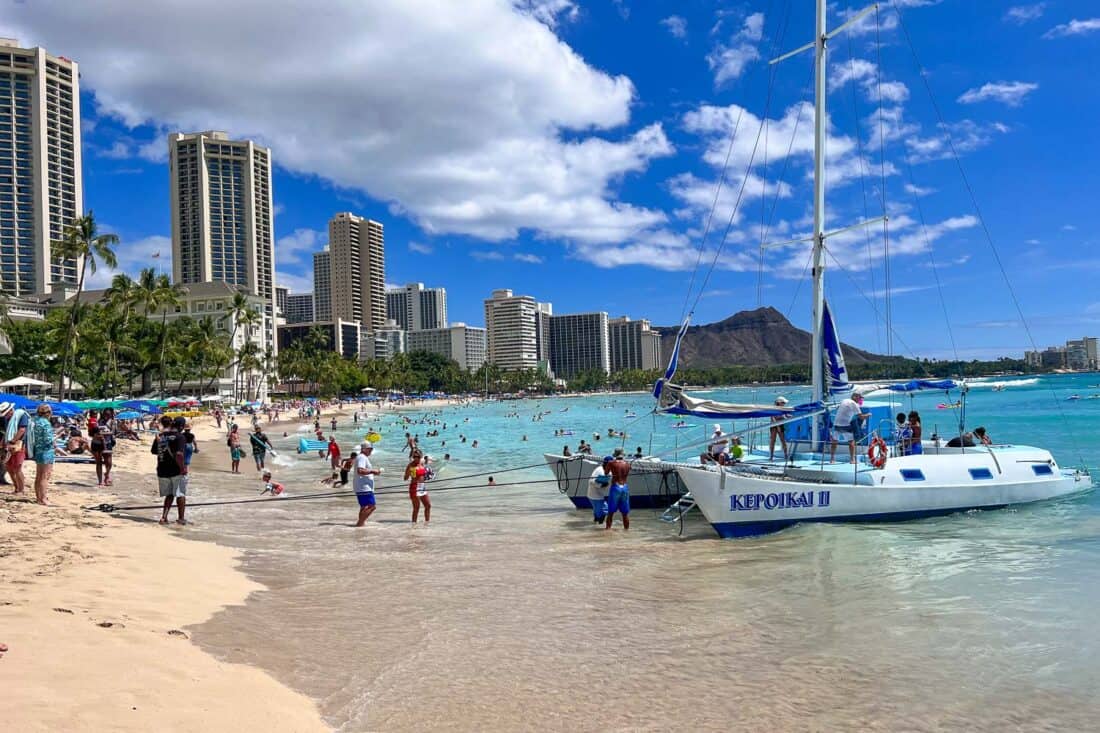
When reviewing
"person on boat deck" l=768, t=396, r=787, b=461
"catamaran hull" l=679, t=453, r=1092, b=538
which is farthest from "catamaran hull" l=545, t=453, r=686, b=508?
"catamaran hull" l=679, t=453, r=1092, b=538

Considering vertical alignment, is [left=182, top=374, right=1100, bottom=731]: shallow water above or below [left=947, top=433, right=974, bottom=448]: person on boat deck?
below

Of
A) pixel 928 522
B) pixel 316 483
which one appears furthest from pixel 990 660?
pixel 316 483

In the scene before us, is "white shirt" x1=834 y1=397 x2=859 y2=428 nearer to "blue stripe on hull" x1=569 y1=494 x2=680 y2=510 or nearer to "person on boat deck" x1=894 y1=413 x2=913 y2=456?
"person on boat deck" x1=894 y1=413 x2=913 y2=456

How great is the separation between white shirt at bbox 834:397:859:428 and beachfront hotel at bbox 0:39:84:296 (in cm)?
14042

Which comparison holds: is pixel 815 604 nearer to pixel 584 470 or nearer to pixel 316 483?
pixel 584 470

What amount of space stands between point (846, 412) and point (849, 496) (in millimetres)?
2059

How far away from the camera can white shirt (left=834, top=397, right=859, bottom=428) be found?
15984 millimetres

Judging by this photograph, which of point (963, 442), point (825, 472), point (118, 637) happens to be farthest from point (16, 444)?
point (963, 442)

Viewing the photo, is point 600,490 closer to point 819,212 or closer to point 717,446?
point 717,446

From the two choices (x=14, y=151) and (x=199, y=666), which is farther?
(x=14, y=151)

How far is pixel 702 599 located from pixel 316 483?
62.3ft

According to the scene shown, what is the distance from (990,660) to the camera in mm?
7570

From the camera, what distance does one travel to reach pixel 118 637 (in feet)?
21.0

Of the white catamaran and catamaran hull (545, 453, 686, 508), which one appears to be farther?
catamaran hull (545, 453, 686, 508)
